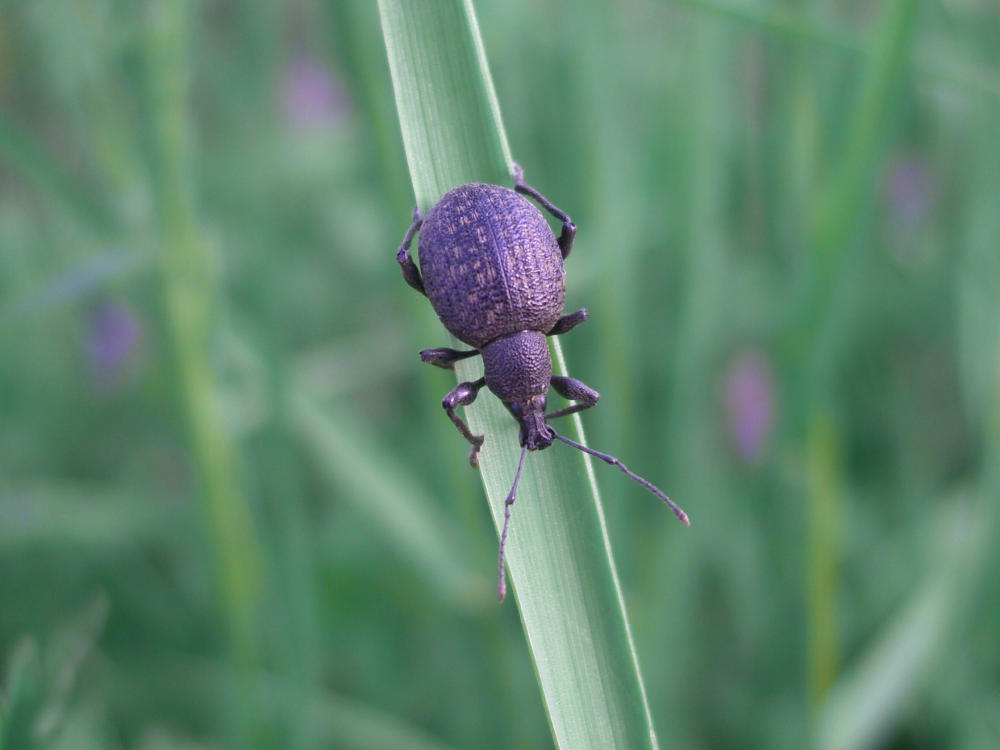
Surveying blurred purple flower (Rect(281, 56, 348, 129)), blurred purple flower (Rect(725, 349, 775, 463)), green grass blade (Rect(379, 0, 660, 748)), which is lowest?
blurred purple flower (Rect(725, 349, 775, 463))

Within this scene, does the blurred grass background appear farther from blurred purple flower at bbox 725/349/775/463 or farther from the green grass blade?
the green grass blade

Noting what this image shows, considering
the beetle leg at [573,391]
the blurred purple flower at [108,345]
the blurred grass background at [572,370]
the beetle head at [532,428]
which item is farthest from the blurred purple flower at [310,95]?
the beetle head at [532,428]

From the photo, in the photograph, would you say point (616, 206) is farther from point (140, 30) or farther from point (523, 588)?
point (523, 588)

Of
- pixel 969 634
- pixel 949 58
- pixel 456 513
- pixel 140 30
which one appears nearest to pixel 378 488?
pixel 456 513

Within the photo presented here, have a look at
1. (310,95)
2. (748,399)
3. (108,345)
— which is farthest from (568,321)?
(310,95)

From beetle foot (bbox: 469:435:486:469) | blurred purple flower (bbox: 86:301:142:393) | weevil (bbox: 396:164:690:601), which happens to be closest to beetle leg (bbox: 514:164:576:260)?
weevil (bbox: 396:164:690:601)

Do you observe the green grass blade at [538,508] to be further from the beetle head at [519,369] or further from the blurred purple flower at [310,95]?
the blurred purple flower at [310,95]
